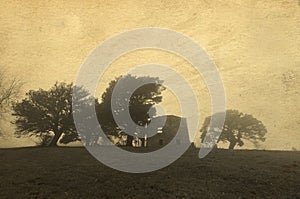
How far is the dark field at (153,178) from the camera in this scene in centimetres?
1761

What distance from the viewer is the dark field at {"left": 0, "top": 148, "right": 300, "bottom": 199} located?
1761 cm

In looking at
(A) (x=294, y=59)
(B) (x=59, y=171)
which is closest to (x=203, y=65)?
(A) (x=294, y=59)

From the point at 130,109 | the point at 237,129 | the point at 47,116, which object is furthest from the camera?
the point at 237,129

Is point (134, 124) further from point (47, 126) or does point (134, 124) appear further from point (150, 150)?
point (47, 126)

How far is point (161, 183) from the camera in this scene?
63.1 ft

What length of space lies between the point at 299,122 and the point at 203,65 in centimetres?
2707

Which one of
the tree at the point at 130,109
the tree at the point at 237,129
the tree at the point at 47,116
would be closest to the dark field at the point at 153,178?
the tree at the point at 47,116

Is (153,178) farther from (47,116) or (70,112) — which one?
(47,116)

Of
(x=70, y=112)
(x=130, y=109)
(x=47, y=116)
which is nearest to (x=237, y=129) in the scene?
(x=130, y=109)

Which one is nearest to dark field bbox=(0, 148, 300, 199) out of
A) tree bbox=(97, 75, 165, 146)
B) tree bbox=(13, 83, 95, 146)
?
tree bbox=(13, 83, 95, 146)

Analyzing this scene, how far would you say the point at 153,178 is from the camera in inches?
798

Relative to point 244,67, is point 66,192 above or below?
below

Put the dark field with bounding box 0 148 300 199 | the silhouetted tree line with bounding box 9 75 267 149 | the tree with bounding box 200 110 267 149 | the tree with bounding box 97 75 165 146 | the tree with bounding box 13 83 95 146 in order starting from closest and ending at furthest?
1. the dark field with bounding box 0 148 300 199
2. the tree with bounding box 13 83 95 146
3. the silhouetted tree line with bounding box 9 75 267 149
4. the tree with bounding box 97 75 165 146
5. the tree with bounding box 200 110 267 149

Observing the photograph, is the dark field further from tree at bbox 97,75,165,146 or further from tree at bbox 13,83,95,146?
tree at bbox 97,75,165,146
